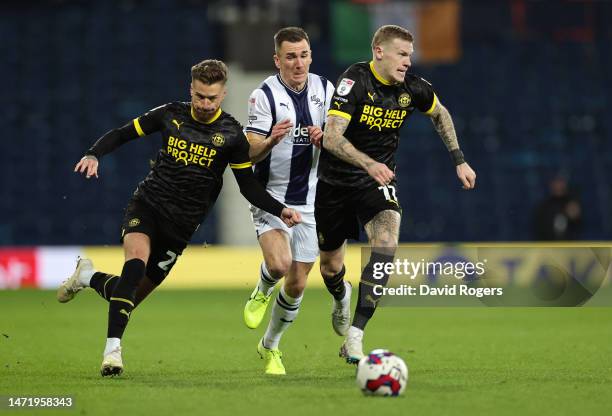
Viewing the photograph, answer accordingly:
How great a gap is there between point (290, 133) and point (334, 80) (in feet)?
41.8

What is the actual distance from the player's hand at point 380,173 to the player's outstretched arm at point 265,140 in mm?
597

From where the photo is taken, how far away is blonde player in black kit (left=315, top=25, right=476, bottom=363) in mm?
7500

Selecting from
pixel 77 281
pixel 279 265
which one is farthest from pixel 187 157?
pixel 77 281

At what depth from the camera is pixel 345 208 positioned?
26.3 ft

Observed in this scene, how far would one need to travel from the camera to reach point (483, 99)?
835 inches

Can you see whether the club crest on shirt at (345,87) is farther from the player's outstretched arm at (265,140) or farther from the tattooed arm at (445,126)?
the tattooed arm at (445,126)

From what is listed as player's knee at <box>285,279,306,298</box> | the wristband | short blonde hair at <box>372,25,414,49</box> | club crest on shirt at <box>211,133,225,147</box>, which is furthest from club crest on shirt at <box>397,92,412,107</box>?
player's knee at <box>285,279,306,298</box>

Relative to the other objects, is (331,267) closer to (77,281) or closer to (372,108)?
(372,108)

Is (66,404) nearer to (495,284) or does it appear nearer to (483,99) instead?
(495,284)

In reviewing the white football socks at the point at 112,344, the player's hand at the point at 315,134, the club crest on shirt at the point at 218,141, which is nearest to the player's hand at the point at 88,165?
the club crest on shirt at the point at 218,141

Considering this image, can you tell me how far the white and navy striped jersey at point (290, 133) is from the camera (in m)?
7.93

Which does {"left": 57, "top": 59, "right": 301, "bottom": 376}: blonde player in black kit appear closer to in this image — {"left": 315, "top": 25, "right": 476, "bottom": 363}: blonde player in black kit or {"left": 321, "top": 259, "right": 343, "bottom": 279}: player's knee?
{"left": 315, "top": 25, "right": 476, "bottom": 363}: blonde player in black kit

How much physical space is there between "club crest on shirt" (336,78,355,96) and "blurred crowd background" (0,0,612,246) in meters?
10.9

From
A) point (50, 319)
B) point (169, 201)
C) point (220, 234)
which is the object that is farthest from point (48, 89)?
point (169, 201)
